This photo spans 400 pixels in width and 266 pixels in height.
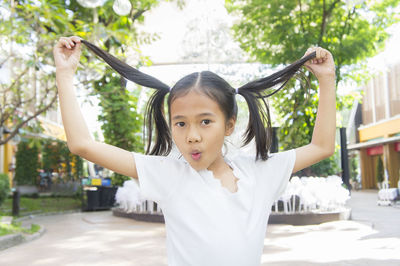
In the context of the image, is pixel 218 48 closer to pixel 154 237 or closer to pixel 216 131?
pixel 154 237

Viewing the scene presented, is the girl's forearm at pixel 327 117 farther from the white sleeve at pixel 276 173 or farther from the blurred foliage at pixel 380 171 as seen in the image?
the blurred foliage at pixel 380 171

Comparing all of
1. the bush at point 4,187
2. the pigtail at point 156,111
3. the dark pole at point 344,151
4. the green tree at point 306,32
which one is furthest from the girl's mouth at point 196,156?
the dark pole at point 344,151

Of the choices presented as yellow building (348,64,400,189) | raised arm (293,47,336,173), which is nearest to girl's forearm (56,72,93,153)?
raised arm (293,47,336,173)

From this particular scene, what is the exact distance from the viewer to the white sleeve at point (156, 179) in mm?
1481

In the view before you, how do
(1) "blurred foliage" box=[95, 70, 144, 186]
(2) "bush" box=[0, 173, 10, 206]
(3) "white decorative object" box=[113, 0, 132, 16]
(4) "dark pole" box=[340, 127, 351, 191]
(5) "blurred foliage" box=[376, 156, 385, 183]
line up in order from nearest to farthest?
(3) "white decorative object" box=[113, 0, 132, 16], (2) "bush" box=[0, 173, 10, 206], (1) "blurred foliage" box=[95, 70, 144, 186], (4) "dark pole" box=[340, 127, 351, 191], (5) "blurred foliage" box=[376, 156, 385, 183]

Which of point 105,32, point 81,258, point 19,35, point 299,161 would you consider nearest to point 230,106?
point 299,161

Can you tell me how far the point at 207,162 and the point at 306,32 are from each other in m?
10.1

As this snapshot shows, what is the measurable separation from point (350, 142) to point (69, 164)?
22.8 metres

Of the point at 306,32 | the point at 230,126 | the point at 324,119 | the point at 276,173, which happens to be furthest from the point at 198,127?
the point at 306,32

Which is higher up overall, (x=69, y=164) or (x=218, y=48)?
(x=218, y=48)

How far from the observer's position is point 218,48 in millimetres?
14508

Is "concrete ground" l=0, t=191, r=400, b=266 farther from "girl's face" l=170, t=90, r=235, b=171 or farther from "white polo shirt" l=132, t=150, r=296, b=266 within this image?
"girl's face" l=170, t=90, r=235, b=171

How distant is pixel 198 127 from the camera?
1447 millimetres

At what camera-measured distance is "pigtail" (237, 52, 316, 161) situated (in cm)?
162
